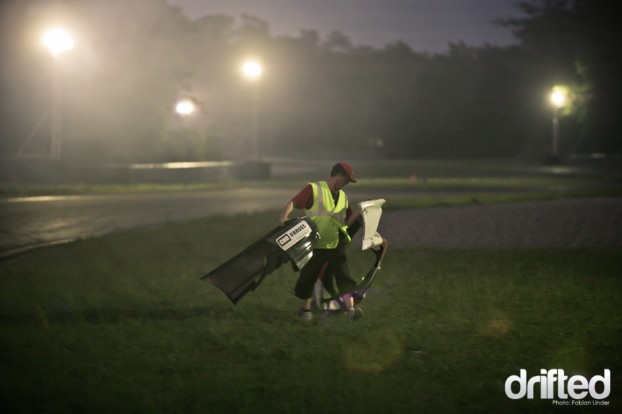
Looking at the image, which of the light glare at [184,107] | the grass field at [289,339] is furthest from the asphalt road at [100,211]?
the light glare at [184,107]

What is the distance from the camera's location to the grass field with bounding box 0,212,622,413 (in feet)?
19.7

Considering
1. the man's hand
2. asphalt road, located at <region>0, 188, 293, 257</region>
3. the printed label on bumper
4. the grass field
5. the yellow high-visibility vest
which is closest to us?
the grass field

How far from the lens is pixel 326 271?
8.77 meters

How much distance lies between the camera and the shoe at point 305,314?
28.5 ft

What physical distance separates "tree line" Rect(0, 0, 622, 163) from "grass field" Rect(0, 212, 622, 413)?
18.6 m

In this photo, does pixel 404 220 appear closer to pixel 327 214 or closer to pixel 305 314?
pixel 305 314

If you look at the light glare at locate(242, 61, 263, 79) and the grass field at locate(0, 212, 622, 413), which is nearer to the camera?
the grass field at locate(0, 212, 622, 413)

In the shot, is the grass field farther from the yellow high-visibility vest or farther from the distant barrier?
the distant barrier

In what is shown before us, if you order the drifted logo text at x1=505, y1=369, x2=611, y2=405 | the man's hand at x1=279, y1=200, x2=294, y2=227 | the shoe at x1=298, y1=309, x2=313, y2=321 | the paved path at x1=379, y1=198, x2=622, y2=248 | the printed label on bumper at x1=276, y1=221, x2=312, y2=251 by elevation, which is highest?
the man's hand at x1=279, y1=200, x2=294, y2=227

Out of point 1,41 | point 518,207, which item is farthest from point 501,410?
point 1,41

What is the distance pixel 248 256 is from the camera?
325 inches

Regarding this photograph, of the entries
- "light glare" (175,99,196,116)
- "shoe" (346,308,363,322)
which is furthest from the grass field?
"light glare" (175,99,196,116)

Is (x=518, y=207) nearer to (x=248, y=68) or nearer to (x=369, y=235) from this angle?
(x=369, y=235)

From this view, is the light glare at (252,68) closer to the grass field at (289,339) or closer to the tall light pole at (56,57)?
the tall light pole at (56,57)
